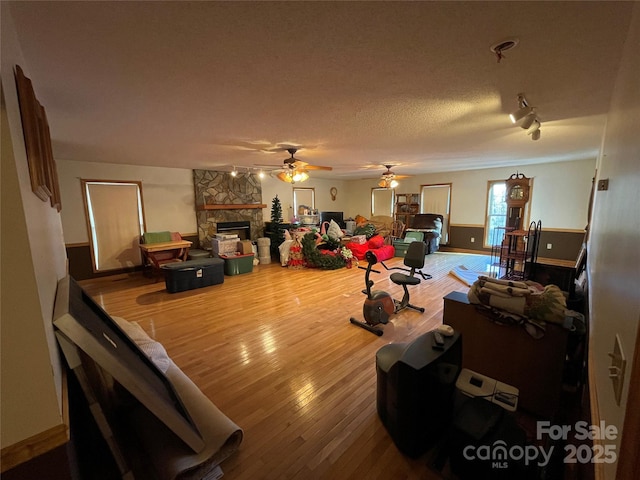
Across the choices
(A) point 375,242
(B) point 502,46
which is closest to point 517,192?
(A) point 375,242

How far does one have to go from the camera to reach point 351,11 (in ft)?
3.60

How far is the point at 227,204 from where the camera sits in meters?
6.63

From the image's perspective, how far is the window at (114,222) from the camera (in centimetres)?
506

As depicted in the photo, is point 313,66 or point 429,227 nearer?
point 313,66

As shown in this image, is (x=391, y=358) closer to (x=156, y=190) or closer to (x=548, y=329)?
(x=548, y=329)

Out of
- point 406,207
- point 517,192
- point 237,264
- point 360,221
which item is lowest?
point 237,264

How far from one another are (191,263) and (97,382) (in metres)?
3.68

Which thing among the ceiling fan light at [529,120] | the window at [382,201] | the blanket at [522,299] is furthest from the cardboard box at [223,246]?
the ceiling fan light at [529,120]

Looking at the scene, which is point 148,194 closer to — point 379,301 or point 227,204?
A: point 227,204

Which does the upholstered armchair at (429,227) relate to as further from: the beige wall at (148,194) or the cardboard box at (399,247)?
the beige wall at (148,194)

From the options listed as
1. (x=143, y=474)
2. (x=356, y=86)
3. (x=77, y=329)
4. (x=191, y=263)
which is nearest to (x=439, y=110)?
(x=356, y=86)

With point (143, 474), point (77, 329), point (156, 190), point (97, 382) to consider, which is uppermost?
point (156, 190)

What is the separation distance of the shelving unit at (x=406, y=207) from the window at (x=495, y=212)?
1940 mm

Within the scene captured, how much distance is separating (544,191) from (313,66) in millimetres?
7141
